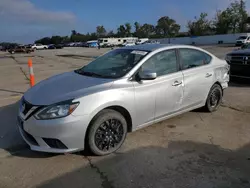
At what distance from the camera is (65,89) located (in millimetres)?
3924

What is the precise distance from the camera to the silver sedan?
3549mm

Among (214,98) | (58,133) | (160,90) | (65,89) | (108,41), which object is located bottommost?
(108,41)

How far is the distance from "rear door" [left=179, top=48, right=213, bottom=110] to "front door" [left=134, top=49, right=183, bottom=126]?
0.63 feet

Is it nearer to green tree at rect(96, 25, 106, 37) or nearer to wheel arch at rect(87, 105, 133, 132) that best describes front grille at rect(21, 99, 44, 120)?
wheel arch at rect(87, 105, 133, 132)

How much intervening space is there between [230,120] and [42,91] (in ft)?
12.2

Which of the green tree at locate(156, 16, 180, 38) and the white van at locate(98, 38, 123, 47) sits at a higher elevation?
the green tree at locate(156, 16, 180, 38)

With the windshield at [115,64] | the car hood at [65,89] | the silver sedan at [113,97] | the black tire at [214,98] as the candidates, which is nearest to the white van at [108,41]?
the black tire at [214,98]

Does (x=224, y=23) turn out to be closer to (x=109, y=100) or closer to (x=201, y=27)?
(x=201, y=27)

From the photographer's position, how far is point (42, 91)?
4.03 m

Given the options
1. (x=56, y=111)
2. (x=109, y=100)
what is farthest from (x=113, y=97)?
(x=56, y=111)

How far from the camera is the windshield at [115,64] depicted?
437 cm

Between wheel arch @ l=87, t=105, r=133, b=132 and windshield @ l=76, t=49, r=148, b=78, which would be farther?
windshield @ l=76, t=49, r=148, b=78

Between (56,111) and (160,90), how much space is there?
5.86 ft

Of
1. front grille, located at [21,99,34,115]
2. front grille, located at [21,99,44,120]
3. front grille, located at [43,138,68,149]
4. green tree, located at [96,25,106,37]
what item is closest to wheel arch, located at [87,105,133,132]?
front grille, located at [43,138,68,149]
